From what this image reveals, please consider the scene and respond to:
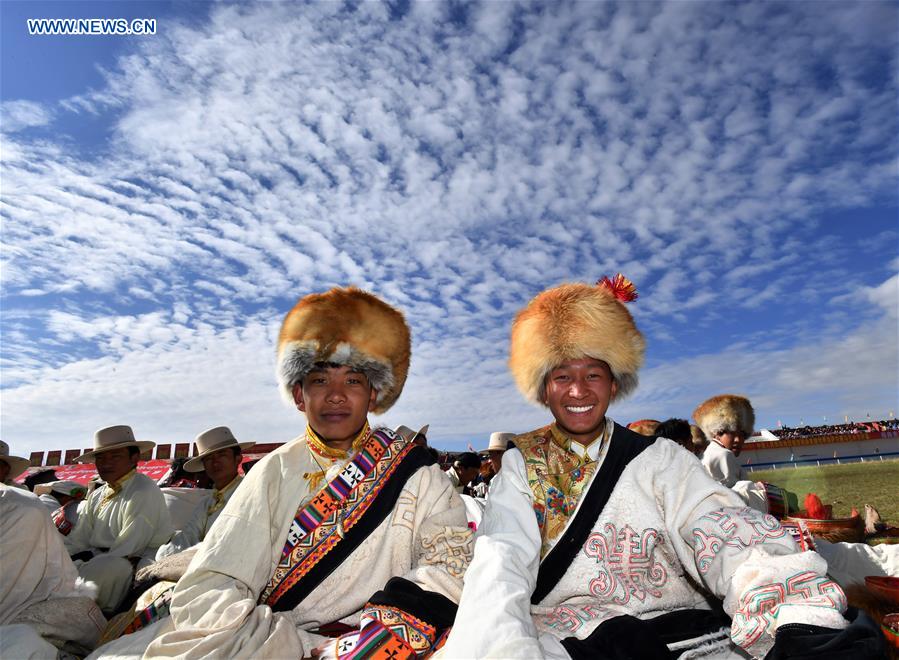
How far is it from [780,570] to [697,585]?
748 millimetres

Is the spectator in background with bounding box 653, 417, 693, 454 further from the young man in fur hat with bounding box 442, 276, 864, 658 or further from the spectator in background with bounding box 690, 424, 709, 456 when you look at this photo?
the young man in fur hat with bounding box 442, 276, 864, 658

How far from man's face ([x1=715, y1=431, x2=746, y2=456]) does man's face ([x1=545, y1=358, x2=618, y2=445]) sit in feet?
19.2

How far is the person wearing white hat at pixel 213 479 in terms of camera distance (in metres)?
6.19

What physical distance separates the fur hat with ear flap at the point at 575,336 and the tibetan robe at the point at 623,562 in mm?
310

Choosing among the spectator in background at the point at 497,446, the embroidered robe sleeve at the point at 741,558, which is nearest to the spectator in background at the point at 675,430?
the spectator in background at the point at 497,446

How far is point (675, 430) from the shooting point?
7.31 metres

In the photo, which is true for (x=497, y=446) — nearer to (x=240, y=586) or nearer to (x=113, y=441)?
(x=113, y=441)

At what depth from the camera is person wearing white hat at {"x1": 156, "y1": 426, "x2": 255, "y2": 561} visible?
6.19 meters

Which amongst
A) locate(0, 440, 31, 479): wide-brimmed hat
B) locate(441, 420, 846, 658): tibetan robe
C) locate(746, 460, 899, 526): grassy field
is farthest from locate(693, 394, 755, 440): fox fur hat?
locate(0, 440, 31, 479): wide-brimmed hat

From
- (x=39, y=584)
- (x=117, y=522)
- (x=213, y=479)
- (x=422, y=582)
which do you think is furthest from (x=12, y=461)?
(x=422, y=582)

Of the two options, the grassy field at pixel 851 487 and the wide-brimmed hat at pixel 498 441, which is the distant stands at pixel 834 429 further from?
the wide-brimmed hat at pixel 498 441

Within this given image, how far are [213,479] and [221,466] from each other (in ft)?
0.86

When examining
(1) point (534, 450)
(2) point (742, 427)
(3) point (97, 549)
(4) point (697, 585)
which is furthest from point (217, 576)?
(2) point (742, 427)

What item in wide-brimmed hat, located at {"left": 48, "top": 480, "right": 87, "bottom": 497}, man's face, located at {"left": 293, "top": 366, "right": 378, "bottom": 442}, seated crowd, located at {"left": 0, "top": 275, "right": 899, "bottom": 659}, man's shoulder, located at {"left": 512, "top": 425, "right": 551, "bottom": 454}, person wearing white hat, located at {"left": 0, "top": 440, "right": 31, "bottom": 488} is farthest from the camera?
wide-brimmed hat, located at {"left": 48, "top": 480, "right": 87, "bottom": 497}
